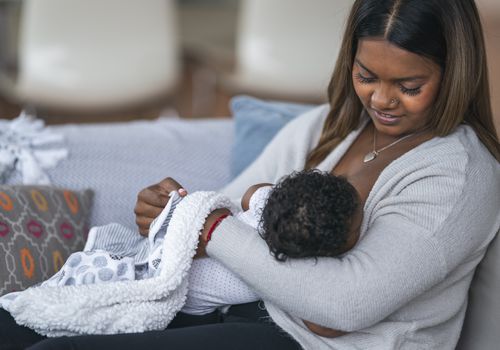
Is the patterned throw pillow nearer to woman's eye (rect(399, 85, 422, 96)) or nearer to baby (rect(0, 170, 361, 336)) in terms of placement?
baby (rect(0, 170, 361, 336))

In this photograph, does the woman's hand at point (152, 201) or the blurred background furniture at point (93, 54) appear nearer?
the woman's hand at point (152, 201)

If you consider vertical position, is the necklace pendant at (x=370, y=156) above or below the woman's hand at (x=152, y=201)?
above

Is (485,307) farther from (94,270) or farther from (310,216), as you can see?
(94,270)

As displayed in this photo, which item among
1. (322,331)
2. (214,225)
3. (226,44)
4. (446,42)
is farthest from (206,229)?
(226,44)

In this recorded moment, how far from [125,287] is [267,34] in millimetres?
2274

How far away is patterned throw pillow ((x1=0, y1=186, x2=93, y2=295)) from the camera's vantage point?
165 cm

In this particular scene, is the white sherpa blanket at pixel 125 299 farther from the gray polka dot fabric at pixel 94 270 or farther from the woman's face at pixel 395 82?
the woman's face at pixel 395 82

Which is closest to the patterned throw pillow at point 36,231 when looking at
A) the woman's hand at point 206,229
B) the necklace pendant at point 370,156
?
the woman's hand at point 206,229

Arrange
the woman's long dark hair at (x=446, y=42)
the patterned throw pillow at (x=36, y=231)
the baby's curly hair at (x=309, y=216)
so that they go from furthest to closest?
the patterned throw pillow at (x=36, y=231) < the woman's long dark hair at (x=446, y=42) < the baby's curly hair at (x=309, y=216)

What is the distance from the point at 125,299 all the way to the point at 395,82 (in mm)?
629

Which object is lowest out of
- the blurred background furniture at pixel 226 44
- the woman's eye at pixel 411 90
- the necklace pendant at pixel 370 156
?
the blurred background furniture at pixel 226 44

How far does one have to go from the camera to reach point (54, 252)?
5.71 feet

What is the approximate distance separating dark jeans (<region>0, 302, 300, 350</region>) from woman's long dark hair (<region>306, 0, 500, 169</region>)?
495 mm

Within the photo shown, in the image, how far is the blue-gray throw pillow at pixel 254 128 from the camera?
2.13 m
